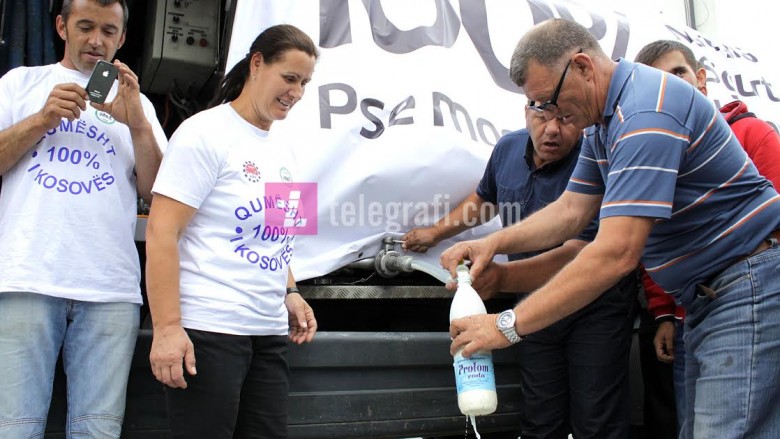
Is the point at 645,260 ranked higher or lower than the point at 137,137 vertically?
lower

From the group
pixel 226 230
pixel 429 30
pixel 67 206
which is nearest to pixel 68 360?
pixel 67 206

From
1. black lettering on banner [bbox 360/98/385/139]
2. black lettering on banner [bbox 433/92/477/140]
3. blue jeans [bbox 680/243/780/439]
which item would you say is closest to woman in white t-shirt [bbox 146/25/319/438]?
black lettering on banner [bbox 360/98/385/139]

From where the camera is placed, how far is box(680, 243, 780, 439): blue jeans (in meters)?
1.73

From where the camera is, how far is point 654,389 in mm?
2908

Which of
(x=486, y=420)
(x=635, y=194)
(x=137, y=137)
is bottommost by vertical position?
(x=486, y=420)

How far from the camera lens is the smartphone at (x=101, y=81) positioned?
6.60 feet

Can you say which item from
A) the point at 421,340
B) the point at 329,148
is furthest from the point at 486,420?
the point at 329,148

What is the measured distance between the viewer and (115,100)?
82.9 inches

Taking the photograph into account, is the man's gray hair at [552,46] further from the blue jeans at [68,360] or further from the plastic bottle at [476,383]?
the blue jeans at [68,360]

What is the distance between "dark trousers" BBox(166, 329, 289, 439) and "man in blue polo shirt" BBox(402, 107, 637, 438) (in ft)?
2.55

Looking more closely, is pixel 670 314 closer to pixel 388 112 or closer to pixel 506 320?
pixel 506 320

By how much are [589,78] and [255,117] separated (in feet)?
3.12

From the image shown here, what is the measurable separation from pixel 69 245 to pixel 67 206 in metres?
0.11

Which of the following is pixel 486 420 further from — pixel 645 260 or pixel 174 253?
pixel 174 253
